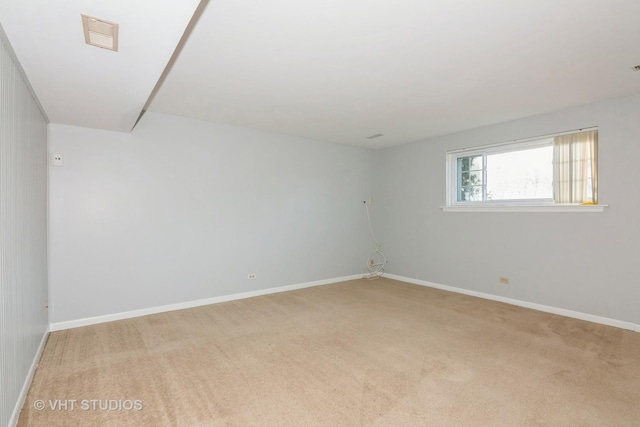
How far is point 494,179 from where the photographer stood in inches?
187

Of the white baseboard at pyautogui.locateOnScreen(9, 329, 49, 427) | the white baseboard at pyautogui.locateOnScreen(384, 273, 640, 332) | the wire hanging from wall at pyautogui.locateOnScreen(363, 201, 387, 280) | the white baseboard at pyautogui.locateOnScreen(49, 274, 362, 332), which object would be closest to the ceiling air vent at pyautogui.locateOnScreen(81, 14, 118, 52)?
the white baseboard at pyautogui.locateOnScreen(9, 329, 49, 427)

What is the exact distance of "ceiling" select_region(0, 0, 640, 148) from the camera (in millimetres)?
1815

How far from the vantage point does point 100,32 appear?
1709 millimetres

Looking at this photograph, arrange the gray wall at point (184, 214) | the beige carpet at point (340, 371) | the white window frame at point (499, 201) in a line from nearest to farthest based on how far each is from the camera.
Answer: the beige carpet at point (340, 371), the gray wall at point (184, 214), the white window frame at point (499, 201)

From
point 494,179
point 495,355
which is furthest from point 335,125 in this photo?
point 495,355

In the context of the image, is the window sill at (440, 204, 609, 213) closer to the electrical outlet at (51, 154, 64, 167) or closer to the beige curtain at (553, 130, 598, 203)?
the beige curtain at (553, 130, 598, 203)

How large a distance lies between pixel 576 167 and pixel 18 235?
5449 millimetres

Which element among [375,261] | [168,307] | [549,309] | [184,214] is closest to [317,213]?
[375,261]

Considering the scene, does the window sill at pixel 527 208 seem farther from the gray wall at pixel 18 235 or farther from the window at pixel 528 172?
the gray wall at pixel 18 235

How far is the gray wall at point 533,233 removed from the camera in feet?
11.5

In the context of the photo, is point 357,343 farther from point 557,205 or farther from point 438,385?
point 557,205

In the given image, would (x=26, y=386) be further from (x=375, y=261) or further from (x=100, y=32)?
(x=375, y=261)

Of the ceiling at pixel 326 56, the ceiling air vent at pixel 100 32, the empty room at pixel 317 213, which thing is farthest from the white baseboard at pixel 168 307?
the ceiling air vent at pixel 100 32

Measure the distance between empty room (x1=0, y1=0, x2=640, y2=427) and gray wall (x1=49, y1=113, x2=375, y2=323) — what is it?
0.03 meters
